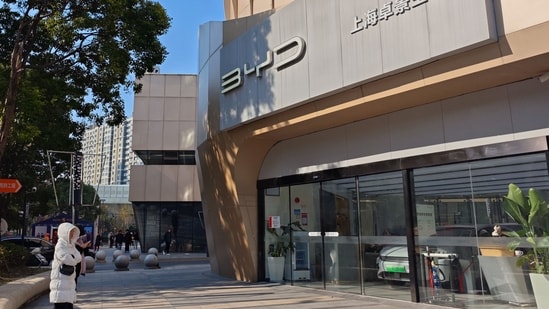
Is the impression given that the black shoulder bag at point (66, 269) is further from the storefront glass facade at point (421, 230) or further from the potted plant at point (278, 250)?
the potted plant at point (278, 250)

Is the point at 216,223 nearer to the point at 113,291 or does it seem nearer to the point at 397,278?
the point at 113,291

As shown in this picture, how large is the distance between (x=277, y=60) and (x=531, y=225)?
6533 mm

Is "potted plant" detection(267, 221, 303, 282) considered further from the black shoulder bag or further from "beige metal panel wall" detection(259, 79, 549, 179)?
the black shoulder bag

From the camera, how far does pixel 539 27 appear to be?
6418mm

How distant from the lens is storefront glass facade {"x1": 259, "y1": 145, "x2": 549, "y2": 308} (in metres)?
8.01

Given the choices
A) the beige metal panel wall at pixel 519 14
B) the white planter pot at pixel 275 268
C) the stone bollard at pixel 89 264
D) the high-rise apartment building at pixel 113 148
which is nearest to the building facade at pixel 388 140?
the beige metal panel wall at pixel 519 14

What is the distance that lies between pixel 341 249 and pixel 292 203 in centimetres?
233

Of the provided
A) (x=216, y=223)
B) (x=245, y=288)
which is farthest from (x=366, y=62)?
(x=216, y=223)

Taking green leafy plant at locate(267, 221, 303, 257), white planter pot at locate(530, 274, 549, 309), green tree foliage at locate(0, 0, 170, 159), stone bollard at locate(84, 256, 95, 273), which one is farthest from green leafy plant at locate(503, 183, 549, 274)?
stone bollard at locate(84, 256, 95, 273)

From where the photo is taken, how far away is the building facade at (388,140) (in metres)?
7.48

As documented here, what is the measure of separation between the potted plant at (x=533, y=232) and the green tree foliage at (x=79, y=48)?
11491 millimetres

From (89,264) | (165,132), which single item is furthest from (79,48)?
(165,132)

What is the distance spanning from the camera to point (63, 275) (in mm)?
6188

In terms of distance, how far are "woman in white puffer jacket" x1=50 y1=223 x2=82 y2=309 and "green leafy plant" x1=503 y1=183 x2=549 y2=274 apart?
7149 millimetres
